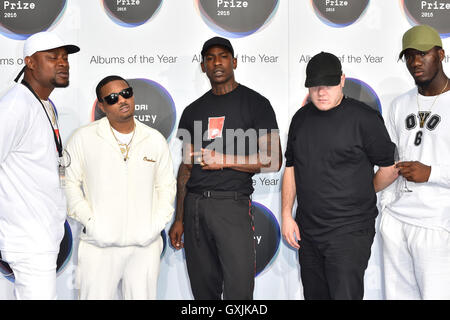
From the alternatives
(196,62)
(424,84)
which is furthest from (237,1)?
(424,84)

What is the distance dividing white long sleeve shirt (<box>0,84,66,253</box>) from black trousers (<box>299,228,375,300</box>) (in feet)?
4.54

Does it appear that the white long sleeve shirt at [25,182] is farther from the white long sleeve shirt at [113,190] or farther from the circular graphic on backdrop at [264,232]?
the circular graphic on backdrop at [264,232]

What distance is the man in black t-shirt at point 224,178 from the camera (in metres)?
2.82

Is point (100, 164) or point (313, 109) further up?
point (313, 109)

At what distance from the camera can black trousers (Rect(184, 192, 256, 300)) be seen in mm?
2799

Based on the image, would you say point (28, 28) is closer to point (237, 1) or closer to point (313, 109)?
point (237, 1)

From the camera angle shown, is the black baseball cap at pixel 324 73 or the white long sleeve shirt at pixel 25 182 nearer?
the white long sleeve shirt at pixel 25 182

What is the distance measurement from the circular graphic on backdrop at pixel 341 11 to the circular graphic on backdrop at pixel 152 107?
1199 mm

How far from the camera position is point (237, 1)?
336cm

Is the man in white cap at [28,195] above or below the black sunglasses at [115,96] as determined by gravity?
below

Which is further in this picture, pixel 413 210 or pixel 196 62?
pixel 196 62

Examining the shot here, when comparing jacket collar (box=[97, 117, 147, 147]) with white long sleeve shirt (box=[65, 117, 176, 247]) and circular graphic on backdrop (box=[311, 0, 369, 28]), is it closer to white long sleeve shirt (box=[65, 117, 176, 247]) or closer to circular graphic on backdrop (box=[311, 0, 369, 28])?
white long sleeve shirt (box=[65, 117, 176, 247])

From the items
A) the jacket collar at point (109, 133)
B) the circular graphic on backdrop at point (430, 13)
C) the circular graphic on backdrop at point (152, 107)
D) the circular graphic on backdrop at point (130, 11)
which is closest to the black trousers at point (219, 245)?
the jacket collar at point (109, 133)

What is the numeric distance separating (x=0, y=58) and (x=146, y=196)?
1506mm
